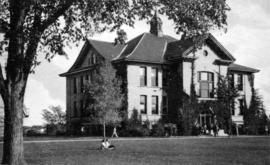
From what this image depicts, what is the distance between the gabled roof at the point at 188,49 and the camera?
160ft

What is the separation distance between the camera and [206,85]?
5066 centimetres

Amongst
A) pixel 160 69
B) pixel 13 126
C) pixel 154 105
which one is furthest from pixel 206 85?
pixel 13 126

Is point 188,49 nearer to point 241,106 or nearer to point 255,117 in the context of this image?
point 255,117

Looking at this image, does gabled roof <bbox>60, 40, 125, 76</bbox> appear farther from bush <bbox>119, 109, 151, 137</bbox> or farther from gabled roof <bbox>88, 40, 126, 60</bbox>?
bush <bbox>119, 109, 151, 137</bbox>

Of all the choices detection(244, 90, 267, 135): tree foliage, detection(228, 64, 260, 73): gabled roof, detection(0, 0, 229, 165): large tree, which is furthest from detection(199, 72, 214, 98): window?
detection(0, 0, 229, 165): large tree

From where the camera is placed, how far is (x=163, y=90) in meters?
49.7

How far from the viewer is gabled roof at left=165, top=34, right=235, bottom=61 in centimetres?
4883

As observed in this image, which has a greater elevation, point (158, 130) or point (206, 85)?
point (206, 85)

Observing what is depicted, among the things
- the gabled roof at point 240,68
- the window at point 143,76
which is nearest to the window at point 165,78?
the window at point 143,76

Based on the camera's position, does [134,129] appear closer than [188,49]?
Yes

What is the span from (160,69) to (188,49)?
3.71 metres

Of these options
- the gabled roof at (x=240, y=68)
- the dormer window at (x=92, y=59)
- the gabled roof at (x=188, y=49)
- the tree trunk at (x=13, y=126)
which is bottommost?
the tree trunk at (x=13, y=126)

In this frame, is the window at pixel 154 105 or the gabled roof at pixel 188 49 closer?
the gabled roof at pixel 188 49

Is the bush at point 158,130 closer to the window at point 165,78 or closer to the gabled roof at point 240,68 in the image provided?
the window at point 165,78
